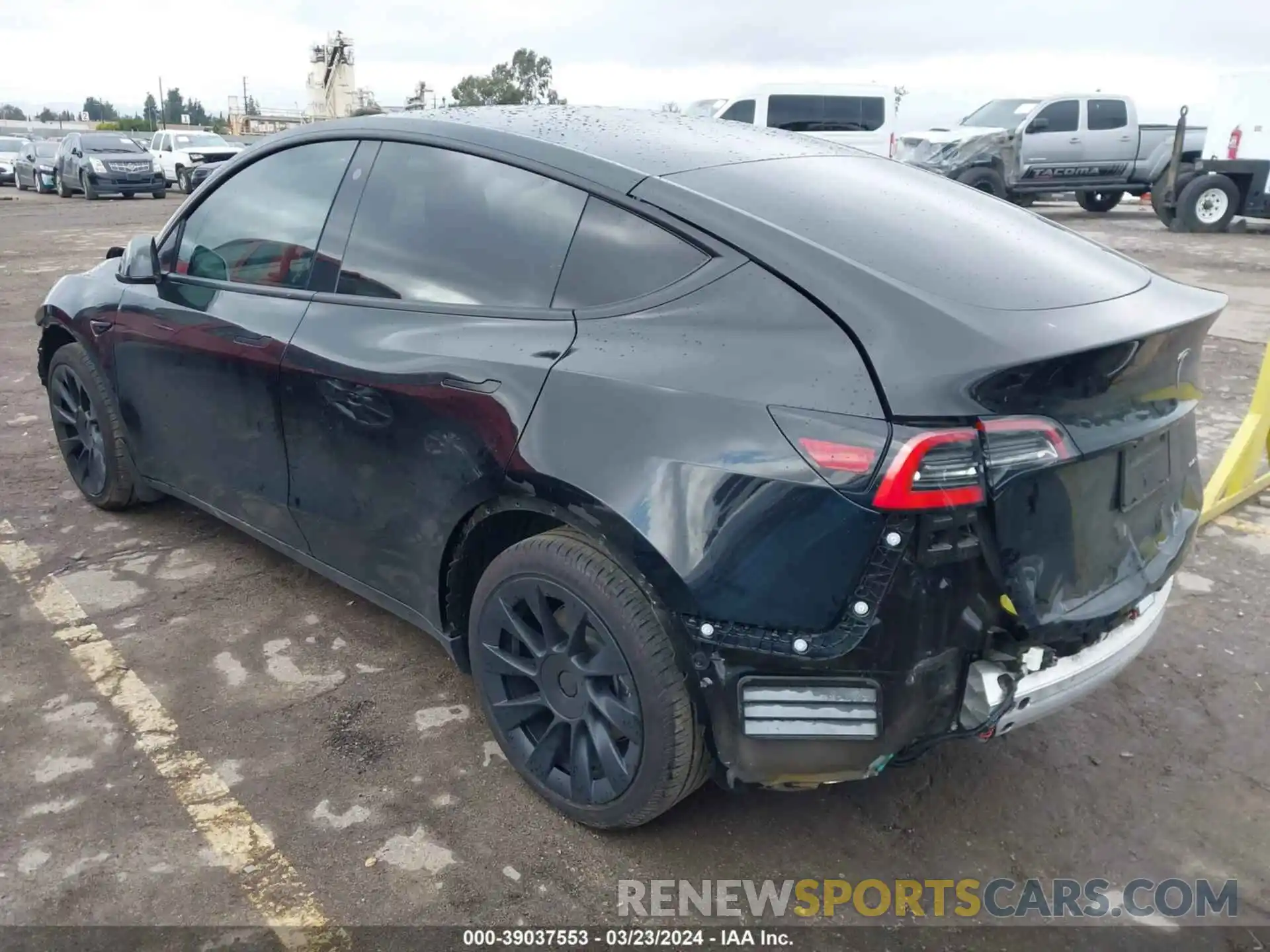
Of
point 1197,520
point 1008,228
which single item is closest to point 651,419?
point 1008,228

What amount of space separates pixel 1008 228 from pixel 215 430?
2.55m

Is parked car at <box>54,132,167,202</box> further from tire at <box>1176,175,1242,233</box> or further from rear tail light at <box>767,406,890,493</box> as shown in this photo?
rear tail light at <box>767,406,890,493</box>

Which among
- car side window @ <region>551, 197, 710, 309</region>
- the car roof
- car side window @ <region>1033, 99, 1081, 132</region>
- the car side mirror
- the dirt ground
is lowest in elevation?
the dirt ground

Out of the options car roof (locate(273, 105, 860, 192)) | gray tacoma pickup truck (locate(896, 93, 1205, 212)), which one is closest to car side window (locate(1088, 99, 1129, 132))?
gray tacoma pickup truck (locate(896, 93, 1205, 212))

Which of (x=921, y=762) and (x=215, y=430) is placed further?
(x=215, y=430)

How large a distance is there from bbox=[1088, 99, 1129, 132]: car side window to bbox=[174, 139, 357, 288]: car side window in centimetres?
1830

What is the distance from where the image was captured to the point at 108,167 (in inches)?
931

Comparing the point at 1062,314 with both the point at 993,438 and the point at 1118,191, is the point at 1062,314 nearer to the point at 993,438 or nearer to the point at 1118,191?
the point at 993,438

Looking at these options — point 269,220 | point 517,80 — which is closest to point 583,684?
point 269,220

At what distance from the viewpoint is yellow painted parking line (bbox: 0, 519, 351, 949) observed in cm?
219

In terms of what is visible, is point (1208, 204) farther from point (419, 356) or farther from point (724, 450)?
point (724, 450)

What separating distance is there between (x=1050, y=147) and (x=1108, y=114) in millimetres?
1432

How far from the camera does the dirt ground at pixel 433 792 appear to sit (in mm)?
2266

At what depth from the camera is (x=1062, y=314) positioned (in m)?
2.07
